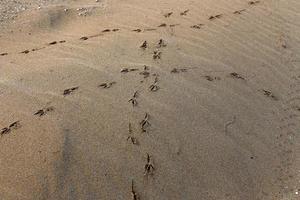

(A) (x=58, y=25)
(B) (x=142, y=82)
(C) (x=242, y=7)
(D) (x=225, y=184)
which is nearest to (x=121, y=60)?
(B) (x=142, y=82)

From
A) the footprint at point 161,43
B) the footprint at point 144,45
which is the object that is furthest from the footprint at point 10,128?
the footprint at point 161,43

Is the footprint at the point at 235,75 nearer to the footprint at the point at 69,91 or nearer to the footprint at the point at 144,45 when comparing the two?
the footprint at the point at 144,45

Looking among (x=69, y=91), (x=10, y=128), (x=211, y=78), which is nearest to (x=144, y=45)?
(x=211, y=78)

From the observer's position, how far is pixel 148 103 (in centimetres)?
409

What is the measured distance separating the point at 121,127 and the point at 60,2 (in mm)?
2781

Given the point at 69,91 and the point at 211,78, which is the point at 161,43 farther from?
the point at 69,91

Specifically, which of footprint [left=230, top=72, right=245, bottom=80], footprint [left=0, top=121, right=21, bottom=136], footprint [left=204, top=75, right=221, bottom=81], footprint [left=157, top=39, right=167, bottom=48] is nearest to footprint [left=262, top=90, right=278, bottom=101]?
footprint [left=230, top=72, right=245, bottom=80]

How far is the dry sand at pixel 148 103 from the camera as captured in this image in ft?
11.4

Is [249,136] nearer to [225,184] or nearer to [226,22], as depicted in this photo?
[225,184]

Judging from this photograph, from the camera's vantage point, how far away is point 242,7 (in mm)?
6008

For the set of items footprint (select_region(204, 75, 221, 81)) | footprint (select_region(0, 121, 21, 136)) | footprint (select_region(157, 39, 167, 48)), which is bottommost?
footprint (select_region(204, 75, 221, 81))

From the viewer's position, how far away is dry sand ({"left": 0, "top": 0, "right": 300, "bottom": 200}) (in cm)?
348

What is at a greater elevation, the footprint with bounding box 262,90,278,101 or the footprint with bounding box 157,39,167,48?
the footprint with bounding box 157,39,167,48

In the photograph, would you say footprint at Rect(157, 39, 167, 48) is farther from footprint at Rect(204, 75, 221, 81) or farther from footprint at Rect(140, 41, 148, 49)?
footprint at Rect(204, 75, 221, 81)
